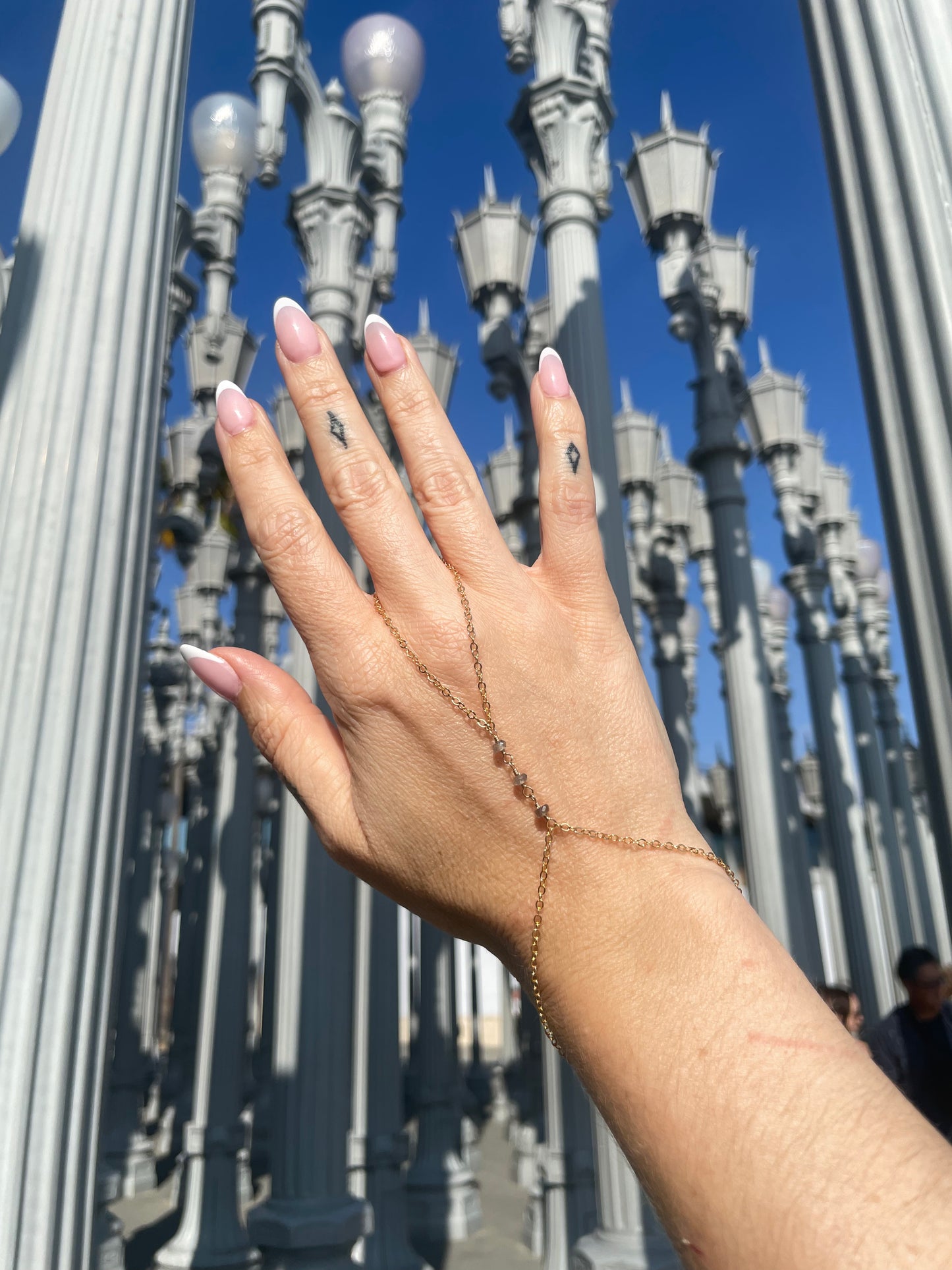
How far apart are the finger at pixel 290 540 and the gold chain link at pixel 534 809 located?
55mm

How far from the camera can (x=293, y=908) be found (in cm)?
762

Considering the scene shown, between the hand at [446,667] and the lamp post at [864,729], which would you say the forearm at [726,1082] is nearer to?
the hand at [446,667]

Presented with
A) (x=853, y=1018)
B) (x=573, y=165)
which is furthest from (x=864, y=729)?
(x=573, y=165)

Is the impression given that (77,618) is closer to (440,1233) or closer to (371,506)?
(371,506)

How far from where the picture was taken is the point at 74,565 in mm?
3129

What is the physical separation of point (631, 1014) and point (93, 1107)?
2.89m

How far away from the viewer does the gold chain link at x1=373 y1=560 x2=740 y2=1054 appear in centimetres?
102

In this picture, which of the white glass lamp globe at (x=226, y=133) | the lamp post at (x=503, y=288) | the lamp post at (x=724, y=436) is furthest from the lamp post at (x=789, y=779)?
the white glass lamp globe at (x=226, y=133)

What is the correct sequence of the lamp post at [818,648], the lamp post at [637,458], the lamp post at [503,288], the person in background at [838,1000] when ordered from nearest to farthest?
the person in background at [838,1000]
the lamp post at [503,288]
the lamp post at [818,648]
the lamp post at [637,458]

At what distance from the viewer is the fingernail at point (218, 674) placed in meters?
1.43

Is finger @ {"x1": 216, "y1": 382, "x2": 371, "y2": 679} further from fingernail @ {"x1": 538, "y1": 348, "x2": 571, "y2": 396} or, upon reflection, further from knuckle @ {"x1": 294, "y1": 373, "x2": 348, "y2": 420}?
fingernail @ {"x1": 538, "y1": 348, "x2": 571, "y2": 396}

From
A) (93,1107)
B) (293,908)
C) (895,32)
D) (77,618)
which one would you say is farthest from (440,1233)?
(895,32)

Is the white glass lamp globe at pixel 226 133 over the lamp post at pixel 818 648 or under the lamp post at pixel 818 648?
over

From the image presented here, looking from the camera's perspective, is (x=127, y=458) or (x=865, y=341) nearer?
(x=865, y=341)
